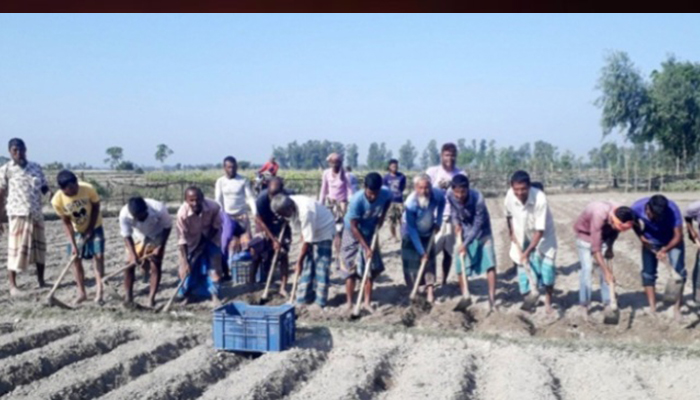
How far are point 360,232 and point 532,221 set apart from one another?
1592 millimetres

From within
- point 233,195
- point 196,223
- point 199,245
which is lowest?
point 199,245

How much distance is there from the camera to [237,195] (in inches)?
303

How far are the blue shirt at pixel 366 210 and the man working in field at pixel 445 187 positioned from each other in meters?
0.80

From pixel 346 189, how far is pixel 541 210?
3.10 metres

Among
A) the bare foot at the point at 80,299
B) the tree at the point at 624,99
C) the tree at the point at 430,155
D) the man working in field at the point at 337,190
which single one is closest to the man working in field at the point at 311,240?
the man working in field at the point at 337,190

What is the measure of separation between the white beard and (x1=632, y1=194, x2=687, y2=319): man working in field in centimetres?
183

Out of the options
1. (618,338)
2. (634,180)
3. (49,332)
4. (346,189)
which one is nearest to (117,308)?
(49,332)

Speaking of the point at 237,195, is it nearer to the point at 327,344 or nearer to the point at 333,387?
the point at 327,344

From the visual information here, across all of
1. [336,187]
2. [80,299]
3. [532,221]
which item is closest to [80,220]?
[80,299]

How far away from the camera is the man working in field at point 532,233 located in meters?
5.92

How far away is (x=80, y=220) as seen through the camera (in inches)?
257

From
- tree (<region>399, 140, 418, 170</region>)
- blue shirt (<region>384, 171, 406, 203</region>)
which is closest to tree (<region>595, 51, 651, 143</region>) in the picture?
blue shirt (<region>384, 171, 406, 203</region>)

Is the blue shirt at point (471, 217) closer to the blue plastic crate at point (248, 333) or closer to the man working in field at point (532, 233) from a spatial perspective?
the man working in field at point (532, 233)

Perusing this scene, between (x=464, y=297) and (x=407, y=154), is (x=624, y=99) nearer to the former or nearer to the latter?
(x=464, y=297)
